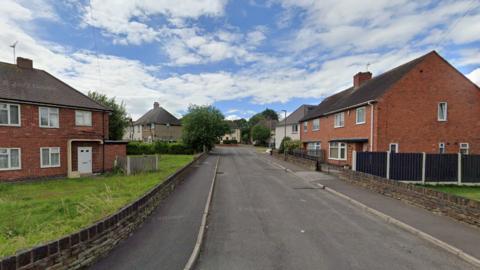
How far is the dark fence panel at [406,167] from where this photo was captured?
36.9ft

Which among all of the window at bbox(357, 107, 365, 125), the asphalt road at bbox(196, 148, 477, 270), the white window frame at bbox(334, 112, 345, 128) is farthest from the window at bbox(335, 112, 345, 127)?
the asphalt road at bbox(196, 148, 477, 270)

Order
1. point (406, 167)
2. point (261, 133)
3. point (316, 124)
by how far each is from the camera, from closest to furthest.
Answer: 1. point (406, 167)
2. point (316, 124)
3. point (261, 133)

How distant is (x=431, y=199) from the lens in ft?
24.0

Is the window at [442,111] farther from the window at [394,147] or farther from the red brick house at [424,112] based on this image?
the window at [394,147]

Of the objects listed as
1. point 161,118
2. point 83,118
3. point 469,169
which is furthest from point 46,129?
point 161,118

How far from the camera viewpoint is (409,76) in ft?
49.9

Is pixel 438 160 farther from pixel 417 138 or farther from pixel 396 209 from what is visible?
pixel 396 209

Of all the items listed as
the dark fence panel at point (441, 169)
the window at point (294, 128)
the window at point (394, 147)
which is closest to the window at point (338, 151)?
the window at point (394, 147)

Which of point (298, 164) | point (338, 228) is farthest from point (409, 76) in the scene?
point (338, 228)

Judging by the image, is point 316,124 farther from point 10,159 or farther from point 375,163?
point 10,159

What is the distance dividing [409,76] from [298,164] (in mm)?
11067

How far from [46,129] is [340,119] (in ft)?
75.9

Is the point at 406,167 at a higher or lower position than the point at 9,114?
lower

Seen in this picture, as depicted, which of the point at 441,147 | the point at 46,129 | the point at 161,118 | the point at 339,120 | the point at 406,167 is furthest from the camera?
the point at 161,118
